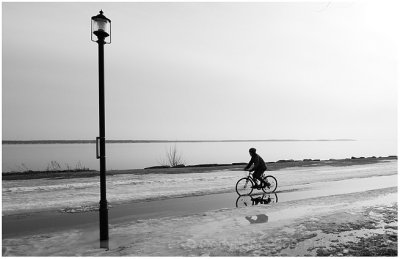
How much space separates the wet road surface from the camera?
7812mm

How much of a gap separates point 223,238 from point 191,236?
0.75 meters

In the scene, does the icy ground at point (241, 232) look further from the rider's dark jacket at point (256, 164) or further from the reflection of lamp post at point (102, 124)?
the rider's dark jacket at point (256, 164)

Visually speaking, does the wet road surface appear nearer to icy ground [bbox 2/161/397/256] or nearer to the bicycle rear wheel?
the bicycle rear wheel

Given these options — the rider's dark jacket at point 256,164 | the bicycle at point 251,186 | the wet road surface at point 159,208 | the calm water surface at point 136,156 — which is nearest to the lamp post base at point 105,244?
the wet road surface at point 159,208

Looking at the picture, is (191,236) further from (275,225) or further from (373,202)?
(373,202)

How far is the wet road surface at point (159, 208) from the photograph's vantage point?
25.6ft

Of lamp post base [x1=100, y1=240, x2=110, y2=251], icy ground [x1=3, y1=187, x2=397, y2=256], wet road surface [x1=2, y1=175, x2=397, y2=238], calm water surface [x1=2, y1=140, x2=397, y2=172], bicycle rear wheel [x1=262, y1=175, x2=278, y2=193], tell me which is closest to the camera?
icy ground [x1=3, y1=187, x2=397, y2=256]

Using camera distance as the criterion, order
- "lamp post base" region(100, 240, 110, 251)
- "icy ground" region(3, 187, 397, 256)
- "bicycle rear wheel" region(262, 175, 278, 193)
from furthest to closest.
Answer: "bicycle rear wheel" region(262, 175, 278, 193)
"lamp post base" region(100, 240, 110, 251)
"icy ground" region(3, 187, 397, 256)

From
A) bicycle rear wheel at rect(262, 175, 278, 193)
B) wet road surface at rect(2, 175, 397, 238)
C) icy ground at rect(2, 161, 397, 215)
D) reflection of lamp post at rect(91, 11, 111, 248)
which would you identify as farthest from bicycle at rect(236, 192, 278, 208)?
reflection of lamp post at rect(91, 11, 111, 248)

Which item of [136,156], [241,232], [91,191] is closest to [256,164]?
[241,232]

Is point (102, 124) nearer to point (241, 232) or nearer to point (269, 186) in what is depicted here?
point (241, 232)

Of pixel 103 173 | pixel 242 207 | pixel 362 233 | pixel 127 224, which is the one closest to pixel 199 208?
pixel 242 207

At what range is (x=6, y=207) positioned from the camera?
9930 mm

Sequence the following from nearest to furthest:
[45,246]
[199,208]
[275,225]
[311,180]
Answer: [45,246] → [275,225] → [199,208] → [311,180]
